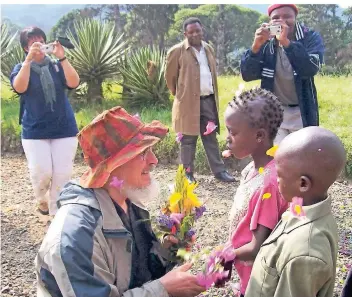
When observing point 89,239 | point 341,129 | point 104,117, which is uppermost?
point 104,117

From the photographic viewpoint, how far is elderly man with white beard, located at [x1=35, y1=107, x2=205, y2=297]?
1.83 metres

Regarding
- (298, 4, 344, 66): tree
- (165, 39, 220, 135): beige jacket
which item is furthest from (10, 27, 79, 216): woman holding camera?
(298, 4, 344, 66): tree

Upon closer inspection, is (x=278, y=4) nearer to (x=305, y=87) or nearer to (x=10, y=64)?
(x=305, y=87)

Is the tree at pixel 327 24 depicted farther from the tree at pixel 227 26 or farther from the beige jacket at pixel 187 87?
the beige jacket at pixel 187 87

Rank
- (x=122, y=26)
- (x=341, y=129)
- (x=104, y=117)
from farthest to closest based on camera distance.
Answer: (x=122, y=26)
(x=341, y=129)
(x=104, y=117)

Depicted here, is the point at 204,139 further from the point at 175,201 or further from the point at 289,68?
the point at 175,201

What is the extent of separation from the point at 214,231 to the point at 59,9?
9891cm

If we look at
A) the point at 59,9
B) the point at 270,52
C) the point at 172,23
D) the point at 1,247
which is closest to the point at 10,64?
the point at 1,247

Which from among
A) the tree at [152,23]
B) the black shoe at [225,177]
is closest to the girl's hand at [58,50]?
the black shoe at [225,177]

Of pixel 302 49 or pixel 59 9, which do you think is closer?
pixel 302 49

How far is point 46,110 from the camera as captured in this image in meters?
4.74

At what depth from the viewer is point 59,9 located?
97312 millimetres

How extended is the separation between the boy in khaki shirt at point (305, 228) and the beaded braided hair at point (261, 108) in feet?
1.64

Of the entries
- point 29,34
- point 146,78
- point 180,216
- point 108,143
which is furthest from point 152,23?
point 108,143
